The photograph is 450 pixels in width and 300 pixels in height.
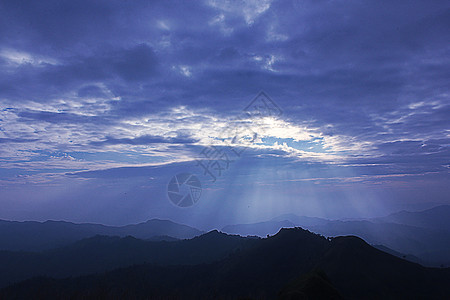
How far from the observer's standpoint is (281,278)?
78688mm

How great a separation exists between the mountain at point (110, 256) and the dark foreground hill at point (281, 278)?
3599cm

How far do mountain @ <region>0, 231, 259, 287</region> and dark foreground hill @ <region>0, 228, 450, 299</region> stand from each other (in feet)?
118

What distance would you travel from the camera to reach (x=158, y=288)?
89.2 meters

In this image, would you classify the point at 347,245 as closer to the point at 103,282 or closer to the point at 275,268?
the point at 275,268

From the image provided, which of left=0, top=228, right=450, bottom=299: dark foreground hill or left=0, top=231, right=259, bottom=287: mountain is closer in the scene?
left=0, top=228, right=450, bottom=299: dark foreground hill

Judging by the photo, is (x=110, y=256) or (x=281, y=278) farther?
(x=110, y=256)

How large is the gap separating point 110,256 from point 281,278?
11806 cm

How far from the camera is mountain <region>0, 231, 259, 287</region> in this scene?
13625 centimetres

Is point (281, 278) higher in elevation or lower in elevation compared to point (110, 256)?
higher

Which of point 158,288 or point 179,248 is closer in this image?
point 158,288

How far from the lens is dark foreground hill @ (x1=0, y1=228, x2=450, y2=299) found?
5884 centimetres

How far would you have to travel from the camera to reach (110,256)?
153 m

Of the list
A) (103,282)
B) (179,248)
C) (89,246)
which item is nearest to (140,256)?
(179,248)

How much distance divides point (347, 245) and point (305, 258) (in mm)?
15821
